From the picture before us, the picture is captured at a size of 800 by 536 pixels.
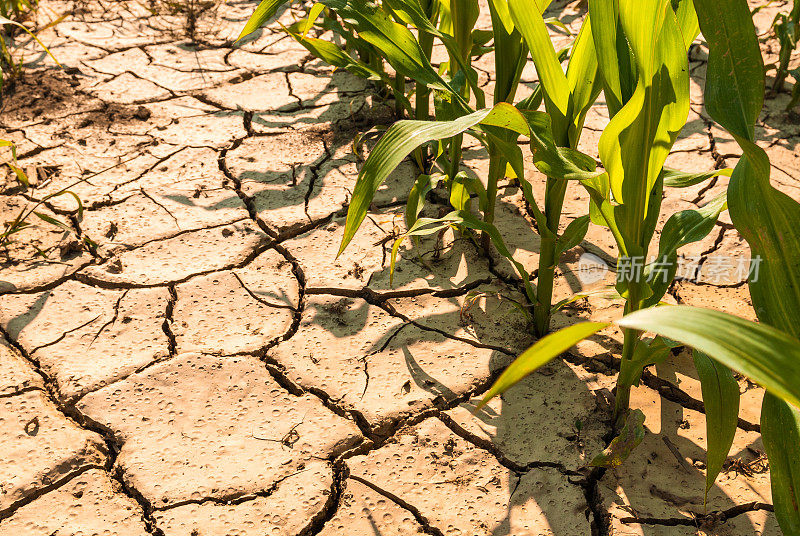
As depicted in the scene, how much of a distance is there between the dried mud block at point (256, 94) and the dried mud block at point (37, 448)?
1.67 meters

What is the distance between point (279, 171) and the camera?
274cm

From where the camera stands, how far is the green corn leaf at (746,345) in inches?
34.8

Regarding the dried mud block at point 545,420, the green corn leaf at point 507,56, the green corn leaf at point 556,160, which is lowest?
the dried mud block at point 545,420

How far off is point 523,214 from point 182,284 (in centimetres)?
118

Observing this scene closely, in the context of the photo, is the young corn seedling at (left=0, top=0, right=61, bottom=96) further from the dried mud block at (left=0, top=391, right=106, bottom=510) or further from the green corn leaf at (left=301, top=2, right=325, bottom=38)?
the dried mud block at (left=0, top=391, right=106, bottom=510)

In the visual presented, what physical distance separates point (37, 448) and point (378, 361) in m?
0.88

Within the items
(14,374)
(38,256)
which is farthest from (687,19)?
(38,256)

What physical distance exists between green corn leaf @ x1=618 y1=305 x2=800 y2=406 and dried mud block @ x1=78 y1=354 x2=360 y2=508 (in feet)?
3.43

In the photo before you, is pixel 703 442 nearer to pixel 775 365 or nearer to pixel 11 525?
pixel 775 365

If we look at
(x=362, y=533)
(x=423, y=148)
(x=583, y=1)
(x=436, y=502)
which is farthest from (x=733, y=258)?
(x=583, y=1)

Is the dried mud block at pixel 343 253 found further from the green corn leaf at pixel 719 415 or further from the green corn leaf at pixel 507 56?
the green corn leaf at pixel 719 415

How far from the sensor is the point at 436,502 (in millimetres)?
1638

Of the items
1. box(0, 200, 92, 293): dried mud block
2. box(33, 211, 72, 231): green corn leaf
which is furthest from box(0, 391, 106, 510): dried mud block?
box(33, 211, 72, 231): green corn leaf

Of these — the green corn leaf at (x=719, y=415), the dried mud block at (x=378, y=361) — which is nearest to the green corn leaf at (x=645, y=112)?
the green corn leaf at (x=719, y=415)
